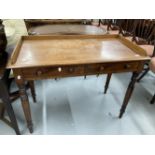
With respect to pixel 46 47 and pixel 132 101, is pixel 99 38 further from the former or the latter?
pixel 132 101

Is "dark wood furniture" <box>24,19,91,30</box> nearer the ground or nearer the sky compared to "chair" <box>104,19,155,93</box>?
nearer the sky

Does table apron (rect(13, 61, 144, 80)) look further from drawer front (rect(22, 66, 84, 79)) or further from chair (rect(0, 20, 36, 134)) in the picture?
chair (rect(0, 20, 36, 134))

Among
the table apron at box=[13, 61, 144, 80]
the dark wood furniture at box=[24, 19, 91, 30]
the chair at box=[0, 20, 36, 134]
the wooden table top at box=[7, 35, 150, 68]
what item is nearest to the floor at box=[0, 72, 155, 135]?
the chair at box=[0, 20, 36, 134]

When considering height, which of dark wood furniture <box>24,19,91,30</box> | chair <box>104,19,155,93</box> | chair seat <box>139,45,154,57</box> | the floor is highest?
dark wood furniture <box>24,19,91,30</box>

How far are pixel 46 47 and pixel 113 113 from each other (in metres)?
1.05

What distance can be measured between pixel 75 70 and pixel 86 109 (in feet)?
2.56

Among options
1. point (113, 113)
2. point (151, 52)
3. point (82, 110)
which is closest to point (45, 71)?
point (82, 110)

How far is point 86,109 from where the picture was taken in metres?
1.77

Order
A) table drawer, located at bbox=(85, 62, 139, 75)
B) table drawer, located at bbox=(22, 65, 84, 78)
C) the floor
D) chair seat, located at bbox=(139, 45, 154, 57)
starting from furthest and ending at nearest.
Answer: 1. chair seat, located at bbox=(139, 45, 154, 57)
2. the floor
3. table drawer, located at bbox=(85, 62, 139, 75)
4. table drawer, located at bbox=(22, 65, 84, 78)

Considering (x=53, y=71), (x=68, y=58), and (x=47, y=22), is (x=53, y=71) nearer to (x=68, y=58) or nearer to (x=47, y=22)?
(x=68, y=58)

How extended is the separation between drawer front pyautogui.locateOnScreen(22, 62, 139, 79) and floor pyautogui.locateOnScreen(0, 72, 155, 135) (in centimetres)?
66

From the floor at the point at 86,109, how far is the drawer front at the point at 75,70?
0.66m

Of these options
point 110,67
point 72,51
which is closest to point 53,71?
point 72,51

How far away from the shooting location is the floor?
154 cm
